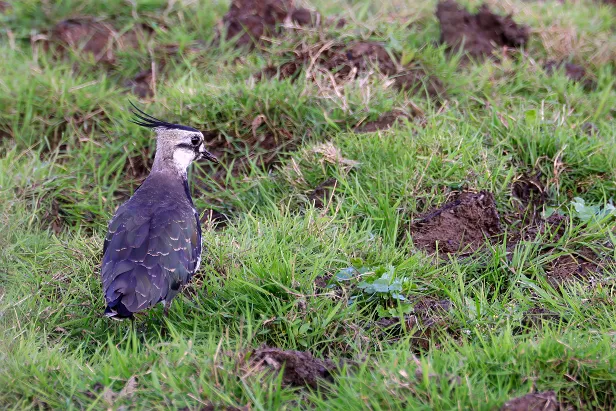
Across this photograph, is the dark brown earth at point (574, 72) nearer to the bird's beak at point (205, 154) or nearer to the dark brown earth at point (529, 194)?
the dark brown earth at point (529, 194)

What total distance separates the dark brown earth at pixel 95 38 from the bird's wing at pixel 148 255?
2454 mm

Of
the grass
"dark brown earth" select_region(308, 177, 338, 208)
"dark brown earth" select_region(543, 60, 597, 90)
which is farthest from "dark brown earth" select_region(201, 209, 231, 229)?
"dark brown earth" select_region(543, 60, 597, 90)

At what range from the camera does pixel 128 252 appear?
4492 mm

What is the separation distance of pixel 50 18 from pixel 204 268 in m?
3.51

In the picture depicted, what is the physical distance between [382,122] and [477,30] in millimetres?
1532

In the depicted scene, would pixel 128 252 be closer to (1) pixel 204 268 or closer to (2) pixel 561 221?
(1) pixel 204 268

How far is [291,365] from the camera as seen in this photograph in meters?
3.78

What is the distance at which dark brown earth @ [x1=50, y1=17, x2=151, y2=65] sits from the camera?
6.89m

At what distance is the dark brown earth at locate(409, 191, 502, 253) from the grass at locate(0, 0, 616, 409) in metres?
0.10

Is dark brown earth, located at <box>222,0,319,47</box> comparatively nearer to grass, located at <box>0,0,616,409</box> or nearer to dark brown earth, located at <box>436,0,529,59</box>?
grass, located at <box>0,0,616,409</box>

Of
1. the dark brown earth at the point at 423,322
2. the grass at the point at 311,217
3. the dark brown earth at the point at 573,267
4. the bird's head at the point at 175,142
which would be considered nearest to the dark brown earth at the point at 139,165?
the grass at the point at 311,217

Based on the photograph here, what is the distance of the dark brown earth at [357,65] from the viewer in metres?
6.17

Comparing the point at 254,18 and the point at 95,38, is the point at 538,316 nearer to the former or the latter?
the point at 254,18

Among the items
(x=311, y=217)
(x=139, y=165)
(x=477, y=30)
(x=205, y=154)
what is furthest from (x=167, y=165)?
(x=477, y=30)
